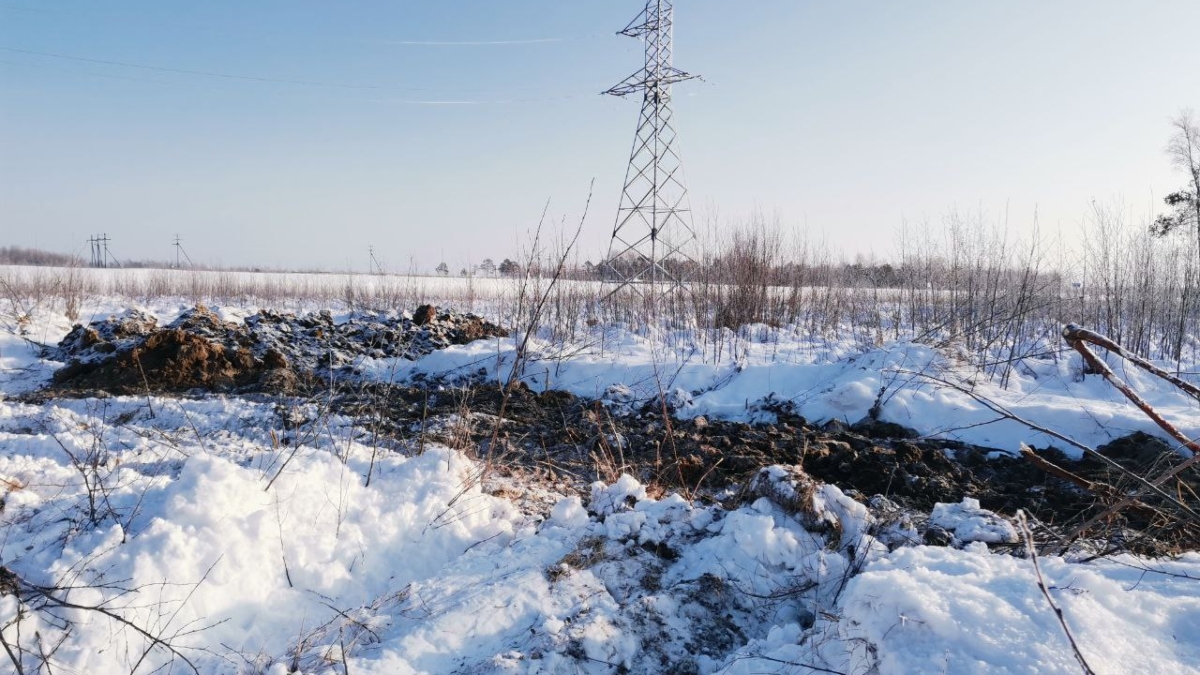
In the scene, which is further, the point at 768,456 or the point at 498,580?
the point at 768,456

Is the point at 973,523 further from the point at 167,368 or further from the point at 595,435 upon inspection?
the point at 167,368

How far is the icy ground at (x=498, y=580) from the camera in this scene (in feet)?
5.16

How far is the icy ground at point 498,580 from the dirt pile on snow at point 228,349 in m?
2.35

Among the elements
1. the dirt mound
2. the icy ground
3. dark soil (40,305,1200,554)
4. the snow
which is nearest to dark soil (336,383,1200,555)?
dark soil (40,305,1200,554)

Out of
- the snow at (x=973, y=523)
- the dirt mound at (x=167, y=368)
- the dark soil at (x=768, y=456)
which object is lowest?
the dark soil at (x=768, y=456)

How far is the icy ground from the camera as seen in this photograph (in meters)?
1.57

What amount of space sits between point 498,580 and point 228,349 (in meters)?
5.84

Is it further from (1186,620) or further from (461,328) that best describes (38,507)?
(461,328)

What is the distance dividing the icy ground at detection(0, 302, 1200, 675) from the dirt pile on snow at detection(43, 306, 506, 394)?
2.35 metres

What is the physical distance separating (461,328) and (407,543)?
6.78 meters

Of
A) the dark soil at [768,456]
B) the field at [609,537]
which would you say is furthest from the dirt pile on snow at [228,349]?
the dark soil at [768,456]

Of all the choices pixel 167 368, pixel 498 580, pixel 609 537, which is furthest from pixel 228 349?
pixel 609 537

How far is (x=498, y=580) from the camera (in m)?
2.52

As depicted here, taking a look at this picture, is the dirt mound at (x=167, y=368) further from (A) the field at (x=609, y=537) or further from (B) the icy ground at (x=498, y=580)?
(B) the icy ground at (x=498, y=580)
